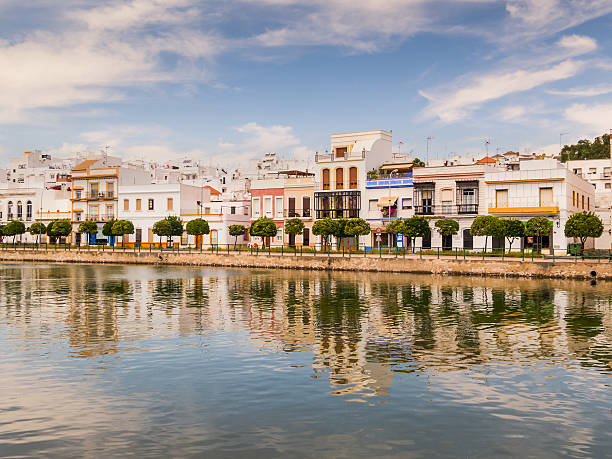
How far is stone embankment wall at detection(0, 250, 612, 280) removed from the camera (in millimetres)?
44281

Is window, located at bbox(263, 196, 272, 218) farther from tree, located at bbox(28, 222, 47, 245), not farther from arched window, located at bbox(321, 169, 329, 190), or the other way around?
tree, located at bbox(28, 222, 47, 245)

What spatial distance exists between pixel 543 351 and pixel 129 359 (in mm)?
13057

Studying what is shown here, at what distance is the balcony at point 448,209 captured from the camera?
62625mm

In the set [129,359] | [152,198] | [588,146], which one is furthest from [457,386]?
[588,146]

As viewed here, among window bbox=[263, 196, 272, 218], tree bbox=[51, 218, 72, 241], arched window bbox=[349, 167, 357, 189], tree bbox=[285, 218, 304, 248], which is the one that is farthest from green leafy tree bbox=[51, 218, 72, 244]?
arched window bbox=[349, 167, 357, 189]

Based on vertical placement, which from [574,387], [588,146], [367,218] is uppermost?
[588,146]

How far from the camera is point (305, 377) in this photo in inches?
606

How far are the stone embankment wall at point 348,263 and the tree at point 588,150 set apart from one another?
6233cm

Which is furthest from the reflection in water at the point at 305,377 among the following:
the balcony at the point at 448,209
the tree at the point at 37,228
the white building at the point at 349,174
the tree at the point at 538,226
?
the tree at the point at 37,228

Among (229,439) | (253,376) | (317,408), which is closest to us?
(229,439)

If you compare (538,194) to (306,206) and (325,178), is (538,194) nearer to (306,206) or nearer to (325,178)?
(325,178)

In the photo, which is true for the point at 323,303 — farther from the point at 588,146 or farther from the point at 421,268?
the point at 588,146

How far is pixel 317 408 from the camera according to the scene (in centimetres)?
1284

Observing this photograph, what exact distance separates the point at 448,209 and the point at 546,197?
10322 millimetres
